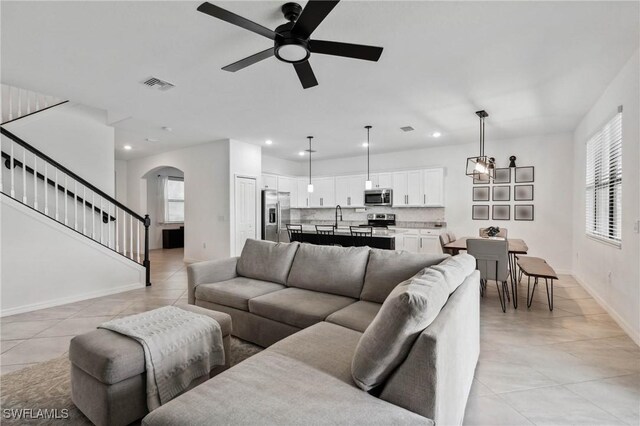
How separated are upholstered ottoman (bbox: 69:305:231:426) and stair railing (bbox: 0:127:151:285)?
123 inches

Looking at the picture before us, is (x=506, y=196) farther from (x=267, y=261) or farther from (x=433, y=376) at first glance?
(x=433, y=376)

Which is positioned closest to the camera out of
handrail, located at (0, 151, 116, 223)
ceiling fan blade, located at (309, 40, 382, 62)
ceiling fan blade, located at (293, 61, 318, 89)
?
ceiling fan blade, located at (309, 40, 382, 62)

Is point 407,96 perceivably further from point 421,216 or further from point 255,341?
point 421,216

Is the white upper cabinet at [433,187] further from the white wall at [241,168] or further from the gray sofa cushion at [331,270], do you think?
the gray sofa cushion at [331,270]

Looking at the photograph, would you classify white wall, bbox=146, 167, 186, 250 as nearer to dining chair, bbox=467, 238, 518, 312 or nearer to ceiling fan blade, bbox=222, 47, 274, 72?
ceiling fan blade, bbox=222, 47, 274, 72

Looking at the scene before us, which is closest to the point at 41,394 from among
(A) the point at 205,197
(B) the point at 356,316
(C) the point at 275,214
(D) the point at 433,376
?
(B) the point at 356,316

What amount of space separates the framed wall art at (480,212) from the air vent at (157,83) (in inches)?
243

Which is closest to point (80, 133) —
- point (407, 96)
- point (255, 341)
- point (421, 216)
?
point (255, 341)

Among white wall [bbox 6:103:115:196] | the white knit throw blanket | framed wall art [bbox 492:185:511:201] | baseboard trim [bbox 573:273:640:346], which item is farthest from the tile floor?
framed wall art [bbox 492:185:511:201]

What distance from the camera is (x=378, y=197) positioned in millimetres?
7633

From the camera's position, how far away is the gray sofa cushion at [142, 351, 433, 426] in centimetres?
111

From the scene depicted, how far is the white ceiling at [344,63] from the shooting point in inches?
91.2

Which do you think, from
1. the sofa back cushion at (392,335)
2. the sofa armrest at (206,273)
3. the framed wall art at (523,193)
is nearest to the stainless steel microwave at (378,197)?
the framed wall art at (523,193)

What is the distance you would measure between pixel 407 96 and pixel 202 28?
2.58m
